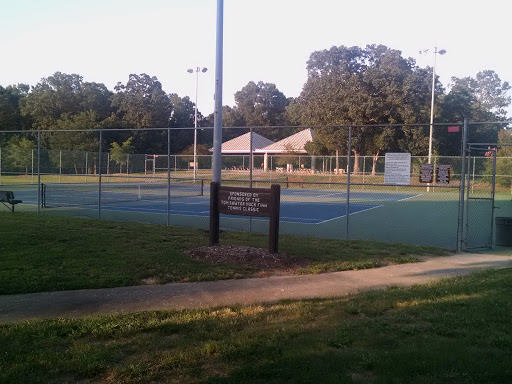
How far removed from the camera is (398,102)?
43531 mm

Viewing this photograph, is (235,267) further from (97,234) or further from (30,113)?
(30,113)

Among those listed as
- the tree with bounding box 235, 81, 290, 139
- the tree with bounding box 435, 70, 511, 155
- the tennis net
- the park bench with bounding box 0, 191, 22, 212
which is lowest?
the tennis net

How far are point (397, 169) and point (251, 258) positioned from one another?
16.1 feet

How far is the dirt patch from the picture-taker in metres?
9.38

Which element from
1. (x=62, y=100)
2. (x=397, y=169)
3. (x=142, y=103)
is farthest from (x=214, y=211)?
(x=62, y=100)

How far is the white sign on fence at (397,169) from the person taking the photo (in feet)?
40.0

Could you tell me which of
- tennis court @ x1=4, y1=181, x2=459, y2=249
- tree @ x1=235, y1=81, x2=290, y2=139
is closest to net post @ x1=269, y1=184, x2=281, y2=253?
tennis court @ x1=4, y1=181, x2=459, y2=249

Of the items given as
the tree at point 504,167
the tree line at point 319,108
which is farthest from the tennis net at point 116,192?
the tree at point 504,167

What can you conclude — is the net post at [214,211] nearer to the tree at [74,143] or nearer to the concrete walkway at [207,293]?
the concrete walkway at [207,293]

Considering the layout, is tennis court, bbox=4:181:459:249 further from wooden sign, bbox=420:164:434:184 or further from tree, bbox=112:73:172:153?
tree, bbox=112:73:172:153

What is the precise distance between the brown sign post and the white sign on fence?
3.90 meters

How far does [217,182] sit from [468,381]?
7552 millimetres

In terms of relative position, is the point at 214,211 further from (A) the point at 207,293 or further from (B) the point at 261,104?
(B) the point at 261,104

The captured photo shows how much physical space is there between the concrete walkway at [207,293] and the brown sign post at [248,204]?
5.01 ft
